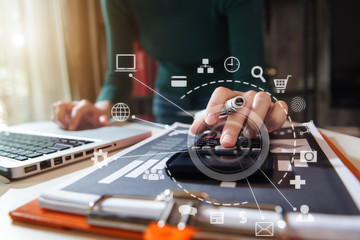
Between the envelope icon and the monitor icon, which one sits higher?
the monitor icon

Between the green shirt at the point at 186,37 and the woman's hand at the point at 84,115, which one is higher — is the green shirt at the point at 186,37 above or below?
above

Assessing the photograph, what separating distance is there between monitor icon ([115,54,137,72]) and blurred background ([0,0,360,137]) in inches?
22.2

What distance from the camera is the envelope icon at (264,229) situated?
133 mm

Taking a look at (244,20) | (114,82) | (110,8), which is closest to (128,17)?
(110,8)

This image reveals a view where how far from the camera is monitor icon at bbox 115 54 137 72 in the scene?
1.25ft

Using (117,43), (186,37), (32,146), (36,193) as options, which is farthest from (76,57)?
(36,193)

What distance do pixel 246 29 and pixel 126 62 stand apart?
0.20 metres

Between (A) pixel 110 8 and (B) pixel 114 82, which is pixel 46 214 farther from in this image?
(A) pixel 110 8
